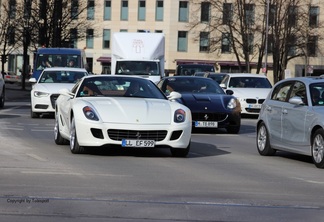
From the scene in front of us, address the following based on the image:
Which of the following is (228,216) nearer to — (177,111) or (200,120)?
(177,111)

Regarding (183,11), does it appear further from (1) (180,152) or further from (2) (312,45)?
(1) (180,152)

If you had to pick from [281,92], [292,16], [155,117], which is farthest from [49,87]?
[292,16]

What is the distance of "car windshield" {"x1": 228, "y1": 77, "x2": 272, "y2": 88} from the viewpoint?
33.5 m

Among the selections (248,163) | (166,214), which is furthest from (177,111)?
(166,214)

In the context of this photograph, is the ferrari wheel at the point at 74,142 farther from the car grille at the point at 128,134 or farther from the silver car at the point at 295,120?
the silver car at the point at 295,120

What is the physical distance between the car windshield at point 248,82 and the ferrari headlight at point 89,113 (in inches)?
746

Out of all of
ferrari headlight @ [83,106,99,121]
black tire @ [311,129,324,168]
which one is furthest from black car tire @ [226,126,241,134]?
ferrari headlight @ [83,106,99,121]

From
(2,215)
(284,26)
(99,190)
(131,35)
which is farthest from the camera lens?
(284,26)

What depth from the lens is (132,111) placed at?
1475 cm

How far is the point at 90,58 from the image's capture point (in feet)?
324

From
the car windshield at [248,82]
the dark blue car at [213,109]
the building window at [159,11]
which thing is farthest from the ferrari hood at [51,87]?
the building window at [159,11]

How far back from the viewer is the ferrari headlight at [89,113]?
14.7m

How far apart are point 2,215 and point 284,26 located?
217ft

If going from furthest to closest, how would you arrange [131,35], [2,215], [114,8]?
[114,8] < [131,35] < [2,215]
